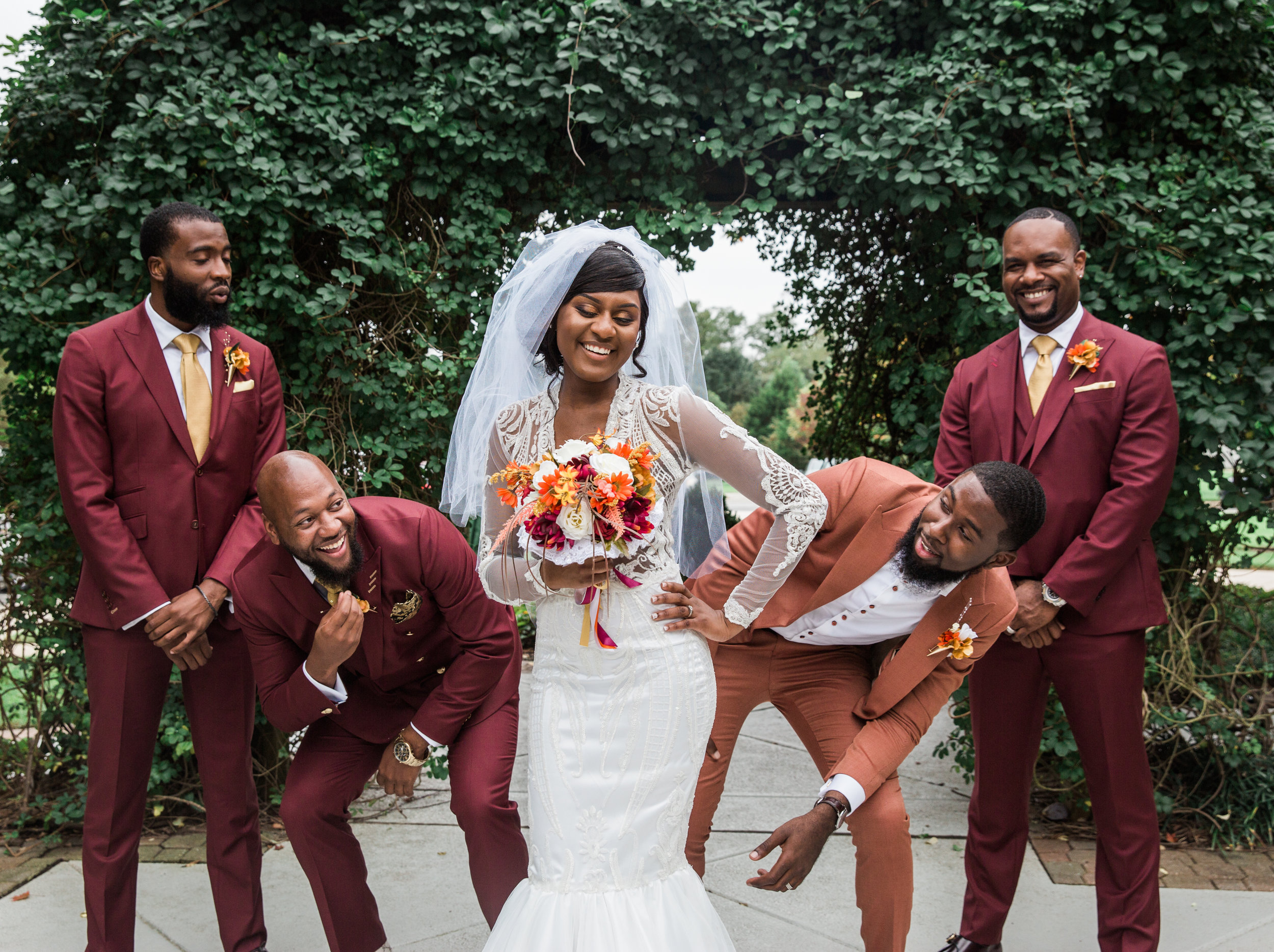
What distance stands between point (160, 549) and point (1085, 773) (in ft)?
10.7

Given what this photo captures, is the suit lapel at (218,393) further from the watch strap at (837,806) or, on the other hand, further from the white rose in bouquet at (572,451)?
the watch strap at (837,806)

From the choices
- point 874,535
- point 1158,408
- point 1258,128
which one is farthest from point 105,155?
point 1258,128

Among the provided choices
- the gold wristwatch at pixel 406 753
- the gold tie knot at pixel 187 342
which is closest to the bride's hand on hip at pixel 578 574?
the gold wristwatch at pixel 406 753

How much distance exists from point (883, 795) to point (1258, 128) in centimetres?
317

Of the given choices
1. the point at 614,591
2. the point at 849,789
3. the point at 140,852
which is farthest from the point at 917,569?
the point at 140,852

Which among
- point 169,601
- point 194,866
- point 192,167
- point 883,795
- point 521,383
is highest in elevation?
point 192,167

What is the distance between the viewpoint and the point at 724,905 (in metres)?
3.85

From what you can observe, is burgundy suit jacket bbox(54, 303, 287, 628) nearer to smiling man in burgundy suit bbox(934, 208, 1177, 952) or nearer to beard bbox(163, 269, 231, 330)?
beard bbox(163, 269, 231, 330)

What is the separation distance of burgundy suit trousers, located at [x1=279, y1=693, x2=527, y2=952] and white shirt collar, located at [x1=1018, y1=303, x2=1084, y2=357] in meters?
2.25

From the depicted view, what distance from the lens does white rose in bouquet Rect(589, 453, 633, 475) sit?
7.96 feet

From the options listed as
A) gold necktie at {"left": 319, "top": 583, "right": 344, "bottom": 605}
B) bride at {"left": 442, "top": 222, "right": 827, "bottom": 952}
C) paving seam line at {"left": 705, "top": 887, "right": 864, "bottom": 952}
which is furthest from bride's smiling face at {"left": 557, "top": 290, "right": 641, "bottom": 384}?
paving seam line at {"left": 705, "top": 887, "right": 864, "bottom": 952}

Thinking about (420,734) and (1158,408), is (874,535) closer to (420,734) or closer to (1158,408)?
(1158,408)

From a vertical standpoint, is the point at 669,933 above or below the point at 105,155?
below

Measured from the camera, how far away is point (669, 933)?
2484 mm
